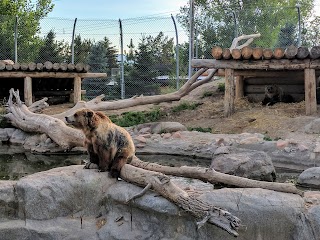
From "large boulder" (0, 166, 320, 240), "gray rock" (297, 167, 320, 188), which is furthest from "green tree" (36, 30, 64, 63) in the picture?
"large boulder" (0, 166, 320, 240)

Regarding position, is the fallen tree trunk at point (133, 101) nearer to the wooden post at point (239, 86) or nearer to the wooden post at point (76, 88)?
the wooden post at point (239, 86)

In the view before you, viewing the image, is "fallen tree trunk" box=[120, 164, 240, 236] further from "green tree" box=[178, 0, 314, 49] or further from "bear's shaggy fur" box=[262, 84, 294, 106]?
"green tree" box=[178, 0, 314, 49]

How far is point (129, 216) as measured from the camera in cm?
566

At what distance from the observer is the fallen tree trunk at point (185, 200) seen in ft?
16.1

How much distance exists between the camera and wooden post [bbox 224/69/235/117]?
1284cm

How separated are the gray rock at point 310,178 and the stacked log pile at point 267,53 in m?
4.74

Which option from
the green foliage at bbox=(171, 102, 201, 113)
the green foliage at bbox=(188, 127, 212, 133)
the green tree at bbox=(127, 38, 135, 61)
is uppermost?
the green tree at bbox=(127, 38, 135, 61)

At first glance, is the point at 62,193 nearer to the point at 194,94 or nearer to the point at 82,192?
the point at 82,192

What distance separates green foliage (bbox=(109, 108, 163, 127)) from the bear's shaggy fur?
8.61ft

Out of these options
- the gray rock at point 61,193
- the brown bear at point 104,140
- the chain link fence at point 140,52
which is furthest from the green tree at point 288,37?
the gray rock at point 61,193

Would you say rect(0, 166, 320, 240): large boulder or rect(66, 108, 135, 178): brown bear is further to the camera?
rect(66, 108, 135, 178): brown bear

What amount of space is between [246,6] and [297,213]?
2491 centimetres

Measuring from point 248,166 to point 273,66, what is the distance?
4826 millimetres

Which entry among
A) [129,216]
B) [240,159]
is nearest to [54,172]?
[129,216]
